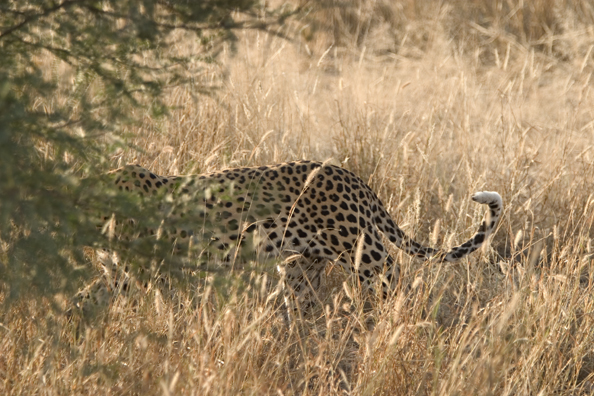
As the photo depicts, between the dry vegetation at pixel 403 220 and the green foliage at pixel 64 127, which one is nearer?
the green foliage at pixel 64 127

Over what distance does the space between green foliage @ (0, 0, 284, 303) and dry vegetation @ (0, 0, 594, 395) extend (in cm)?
19

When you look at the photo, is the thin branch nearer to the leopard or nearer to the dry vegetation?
the dry vegetation

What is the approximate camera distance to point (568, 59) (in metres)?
8.93

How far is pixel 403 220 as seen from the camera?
15.3ft

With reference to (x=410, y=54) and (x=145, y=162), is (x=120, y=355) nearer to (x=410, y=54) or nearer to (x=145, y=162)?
(x=145, y=162)

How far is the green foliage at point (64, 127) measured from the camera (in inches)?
84.4

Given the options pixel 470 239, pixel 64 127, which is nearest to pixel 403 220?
pixel 470 239

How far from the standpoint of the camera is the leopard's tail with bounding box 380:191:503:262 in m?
3.59

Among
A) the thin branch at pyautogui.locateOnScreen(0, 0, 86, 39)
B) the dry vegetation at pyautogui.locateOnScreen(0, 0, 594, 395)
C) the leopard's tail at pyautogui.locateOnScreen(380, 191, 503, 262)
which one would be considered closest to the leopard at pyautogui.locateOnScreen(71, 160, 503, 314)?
the leopard's tail at pyautogui.locateOnScreen(380, 191, 503, 262)

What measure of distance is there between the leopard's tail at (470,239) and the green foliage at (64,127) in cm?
152

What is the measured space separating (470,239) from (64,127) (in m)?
2.11

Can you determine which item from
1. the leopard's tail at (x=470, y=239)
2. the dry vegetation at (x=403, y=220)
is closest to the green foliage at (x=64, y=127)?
the dry vegetation at (x=403, y=220)

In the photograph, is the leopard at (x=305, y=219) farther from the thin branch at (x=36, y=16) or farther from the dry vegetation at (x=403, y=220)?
the thin branch at (x=36, y=16)

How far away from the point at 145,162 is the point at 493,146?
8.30 feet
